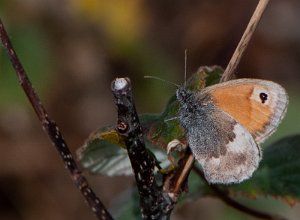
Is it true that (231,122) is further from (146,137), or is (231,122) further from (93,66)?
(93,66)

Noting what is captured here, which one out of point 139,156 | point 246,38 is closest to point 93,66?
point 246,38

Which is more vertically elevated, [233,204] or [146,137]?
[146,137]

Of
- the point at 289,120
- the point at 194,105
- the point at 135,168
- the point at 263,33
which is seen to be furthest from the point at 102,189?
the point at 135,168

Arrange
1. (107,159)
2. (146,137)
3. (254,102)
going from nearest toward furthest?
(146,137), (254,102), (107,159)

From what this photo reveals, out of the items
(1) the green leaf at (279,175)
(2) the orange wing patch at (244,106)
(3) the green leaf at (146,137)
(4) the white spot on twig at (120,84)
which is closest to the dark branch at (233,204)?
(1) the green leaf at (279,175)

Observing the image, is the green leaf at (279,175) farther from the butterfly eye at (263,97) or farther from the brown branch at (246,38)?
the brown branch at (246,38)

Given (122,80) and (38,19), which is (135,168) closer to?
(122,80)
